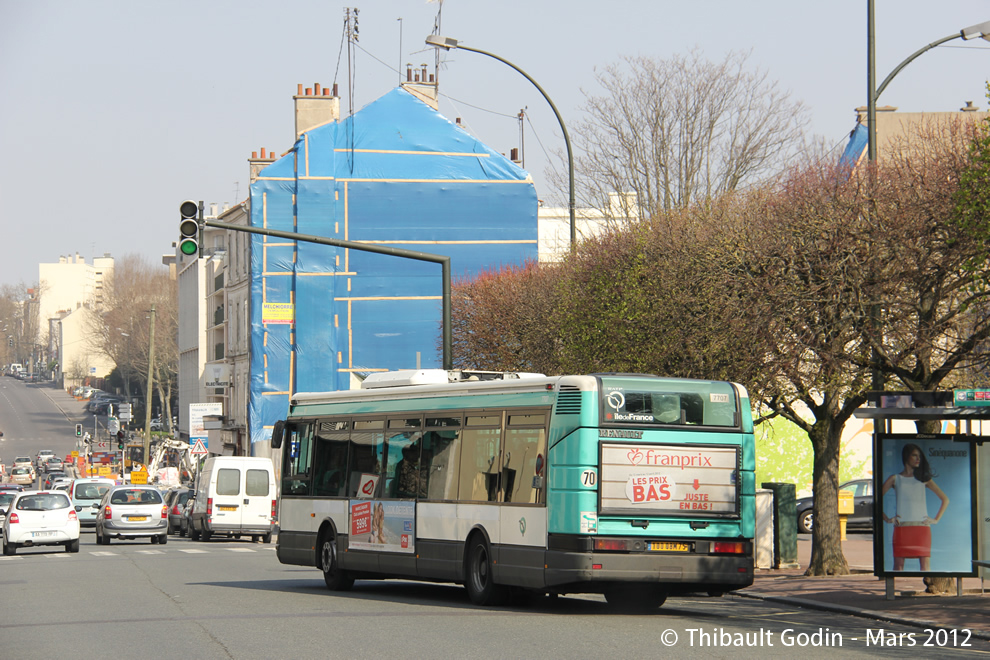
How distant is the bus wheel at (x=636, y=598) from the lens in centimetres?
1588

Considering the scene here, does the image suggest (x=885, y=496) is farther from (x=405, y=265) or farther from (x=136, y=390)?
(x=136, y=390)

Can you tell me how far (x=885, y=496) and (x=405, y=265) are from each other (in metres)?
40.9

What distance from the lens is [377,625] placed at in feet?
46.8

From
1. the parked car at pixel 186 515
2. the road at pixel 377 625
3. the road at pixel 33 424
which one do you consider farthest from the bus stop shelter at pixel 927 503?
the road at pixel 33 424

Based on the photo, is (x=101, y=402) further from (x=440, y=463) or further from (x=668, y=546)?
(x=668, y=546)

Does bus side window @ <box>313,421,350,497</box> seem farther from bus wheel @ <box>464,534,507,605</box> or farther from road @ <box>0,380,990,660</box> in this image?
bus wheel @ <box>464,534,507,605</box>

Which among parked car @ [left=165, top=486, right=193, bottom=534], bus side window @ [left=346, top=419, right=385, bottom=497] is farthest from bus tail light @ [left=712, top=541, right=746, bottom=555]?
parked car @ [left=165, top=486, right=193, bottom=534]

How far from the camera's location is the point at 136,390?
5743 inches

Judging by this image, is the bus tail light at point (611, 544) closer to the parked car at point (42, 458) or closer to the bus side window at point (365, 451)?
the bus side window at point (365, 451)

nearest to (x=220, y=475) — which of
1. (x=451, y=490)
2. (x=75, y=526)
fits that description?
(x=75, y=526)

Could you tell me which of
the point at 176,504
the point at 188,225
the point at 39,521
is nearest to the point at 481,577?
the point at 188,225

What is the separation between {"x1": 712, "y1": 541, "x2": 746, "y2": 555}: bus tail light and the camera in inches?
611

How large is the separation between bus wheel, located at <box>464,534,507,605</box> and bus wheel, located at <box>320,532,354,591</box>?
3.42 metres

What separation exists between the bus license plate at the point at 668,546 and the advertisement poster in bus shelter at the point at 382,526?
161 inches
